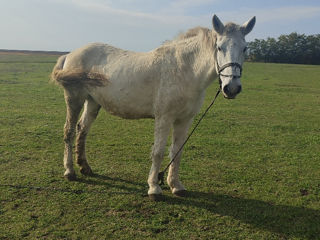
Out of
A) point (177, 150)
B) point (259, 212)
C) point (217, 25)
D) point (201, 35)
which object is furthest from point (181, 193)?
point (217, 25)

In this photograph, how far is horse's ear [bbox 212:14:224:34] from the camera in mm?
3307

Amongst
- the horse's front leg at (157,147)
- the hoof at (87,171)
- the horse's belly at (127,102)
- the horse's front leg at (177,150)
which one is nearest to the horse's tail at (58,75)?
the horse's belly at (127,102)

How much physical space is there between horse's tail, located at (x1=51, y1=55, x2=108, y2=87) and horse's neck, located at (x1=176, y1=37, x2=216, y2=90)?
1.31 metres

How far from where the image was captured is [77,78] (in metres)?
4.38

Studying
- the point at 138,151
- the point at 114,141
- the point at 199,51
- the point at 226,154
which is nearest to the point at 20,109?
the point at 114,141

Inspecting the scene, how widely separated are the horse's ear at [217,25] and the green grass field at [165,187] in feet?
7.86

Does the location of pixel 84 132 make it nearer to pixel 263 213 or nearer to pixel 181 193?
pixel 181 193

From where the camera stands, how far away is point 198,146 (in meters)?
6.57

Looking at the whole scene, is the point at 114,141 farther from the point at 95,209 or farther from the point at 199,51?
the point at 199,51

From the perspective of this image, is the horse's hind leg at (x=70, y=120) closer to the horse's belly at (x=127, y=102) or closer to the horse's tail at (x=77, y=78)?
the horse's tail at (x=77, y=78)

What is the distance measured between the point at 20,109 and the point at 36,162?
5998 millimetres

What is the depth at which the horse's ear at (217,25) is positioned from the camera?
10.8ft

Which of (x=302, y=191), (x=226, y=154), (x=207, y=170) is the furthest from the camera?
(x=226, y=154)

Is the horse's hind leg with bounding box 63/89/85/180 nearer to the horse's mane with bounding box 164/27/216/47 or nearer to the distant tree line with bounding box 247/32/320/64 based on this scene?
the horse's mane with bounding box 164/27/216/47
